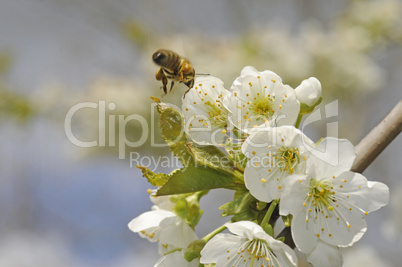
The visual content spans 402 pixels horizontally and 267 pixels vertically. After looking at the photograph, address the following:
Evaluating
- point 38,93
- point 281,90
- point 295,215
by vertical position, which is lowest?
point 295,215

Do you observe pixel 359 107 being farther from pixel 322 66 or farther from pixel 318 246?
pixel 318 246

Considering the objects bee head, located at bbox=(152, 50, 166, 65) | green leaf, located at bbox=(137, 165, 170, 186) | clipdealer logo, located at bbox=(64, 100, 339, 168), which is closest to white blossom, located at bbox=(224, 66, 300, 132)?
green leaf, located at bbox=(137, 165, 170, 186)

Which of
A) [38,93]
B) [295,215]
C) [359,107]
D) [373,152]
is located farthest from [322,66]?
[295,215]

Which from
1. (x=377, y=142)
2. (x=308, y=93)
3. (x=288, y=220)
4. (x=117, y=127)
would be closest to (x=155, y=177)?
(x=288, y=220)

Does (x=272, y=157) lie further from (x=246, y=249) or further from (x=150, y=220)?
(x=150, y=220)

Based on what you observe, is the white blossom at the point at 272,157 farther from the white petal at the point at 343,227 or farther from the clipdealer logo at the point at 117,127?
the clipdealer logo at the point at 117,127
